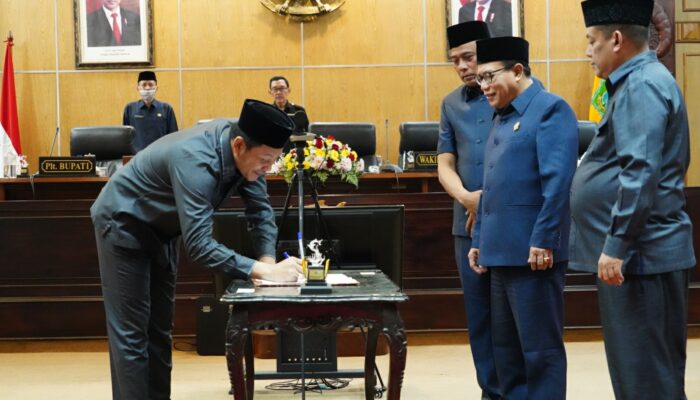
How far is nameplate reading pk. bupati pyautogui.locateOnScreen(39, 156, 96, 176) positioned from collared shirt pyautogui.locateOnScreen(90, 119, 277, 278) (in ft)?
10.8

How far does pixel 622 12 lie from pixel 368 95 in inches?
286

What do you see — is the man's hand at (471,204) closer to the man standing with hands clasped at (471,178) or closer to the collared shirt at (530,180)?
the man standing with hands clasped at (471,178)

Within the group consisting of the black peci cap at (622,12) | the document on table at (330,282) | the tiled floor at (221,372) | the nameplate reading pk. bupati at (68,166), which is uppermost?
the black peci cap at (622,12)

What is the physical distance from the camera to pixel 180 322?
18.7 feet

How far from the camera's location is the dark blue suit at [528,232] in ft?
9.82

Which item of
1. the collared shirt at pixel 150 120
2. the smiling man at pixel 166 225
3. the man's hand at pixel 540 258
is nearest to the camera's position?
the smiling man at pixel 166 225

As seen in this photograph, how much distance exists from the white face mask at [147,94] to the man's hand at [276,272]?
20.3 ft

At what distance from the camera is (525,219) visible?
3068 millimetres

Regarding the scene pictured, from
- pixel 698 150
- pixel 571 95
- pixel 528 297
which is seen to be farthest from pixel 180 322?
pixel 698 150

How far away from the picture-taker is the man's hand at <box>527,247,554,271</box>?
9.70ft

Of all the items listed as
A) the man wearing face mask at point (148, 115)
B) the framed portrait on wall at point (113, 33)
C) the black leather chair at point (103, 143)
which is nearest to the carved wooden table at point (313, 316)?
the black leather chair at point (103, 143)

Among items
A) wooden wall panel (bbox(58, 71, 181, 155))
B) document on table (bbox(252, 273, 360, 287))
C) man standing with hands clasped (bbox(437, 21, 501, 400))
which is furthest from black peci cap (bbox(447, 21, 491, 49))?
wooden wall panel (bbox(58, 71, 181, 155))

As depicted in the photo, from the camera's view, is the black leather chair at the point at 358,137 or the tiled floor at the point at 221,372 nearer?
the tiled floor at the point at 221,372

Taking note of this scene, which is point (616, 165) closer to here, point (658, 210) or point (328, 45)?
point (658, 210)
